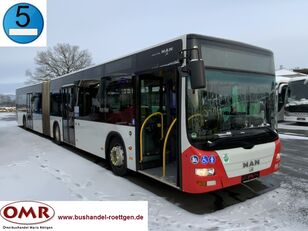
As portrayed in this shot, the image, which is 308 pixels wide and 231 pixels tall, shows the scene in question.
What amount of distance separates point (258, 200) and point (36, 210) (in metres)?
3.63

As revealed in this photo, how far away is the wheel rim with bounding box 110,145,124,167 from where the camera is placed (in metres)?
6.98

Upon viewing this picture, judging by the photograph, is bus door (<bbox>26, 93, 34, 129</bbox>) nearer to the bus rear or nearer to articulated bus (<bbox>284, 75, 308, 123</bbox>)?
the bus rear

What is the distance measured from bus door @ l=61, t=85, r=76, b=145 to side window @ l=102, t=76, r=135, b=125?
284 cm

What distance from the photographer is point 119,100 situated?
6945 mm

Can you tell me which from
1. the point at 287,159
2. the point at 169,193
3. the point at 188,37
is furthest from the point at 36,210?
the point at 287,159

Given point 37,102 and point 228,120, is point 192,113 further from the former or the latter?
point 37,102

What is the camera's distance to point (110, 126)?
738cm

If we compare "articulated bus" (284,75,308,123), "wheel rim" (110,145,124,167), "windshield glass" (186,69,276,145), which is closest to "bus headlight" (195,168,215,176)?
"windshield glass" (186,69,276,145)

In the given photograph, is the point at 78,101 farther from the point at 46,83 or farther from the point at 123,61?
the point at 46,83

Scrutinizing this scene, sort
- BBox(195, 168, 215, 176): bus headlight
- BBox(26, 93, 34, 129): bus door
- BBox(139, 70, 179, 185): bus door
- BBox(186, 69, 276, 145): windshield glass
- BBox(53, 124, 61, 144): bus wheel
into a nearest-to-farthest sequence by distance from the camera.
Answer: BBox(195, 168, 215, 176): bus headlight → BBox(186, 69, 276, 145): windshield glass → BBox(139, 70, 179, 185): bus door → BBox(53, 124, 61, 144): bus wheel → BBox(26, 93, 34, 129): bus door

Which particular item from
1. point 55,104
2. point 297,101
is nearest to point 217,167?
point 55,104

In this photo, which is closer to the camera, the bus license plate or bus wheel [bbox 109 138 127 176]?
the bus license plate

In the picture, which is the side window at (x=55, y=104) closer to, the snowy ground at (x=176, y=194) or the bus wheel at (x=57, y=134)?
the bus wheel at (x=57, y=134)

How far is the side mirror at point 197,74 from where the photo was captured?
4320mm
